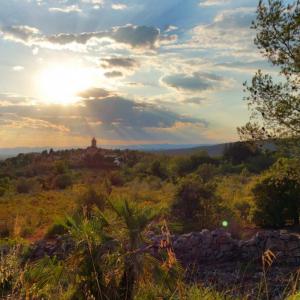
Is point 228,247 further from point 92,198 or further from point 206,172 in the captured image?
point 206,172

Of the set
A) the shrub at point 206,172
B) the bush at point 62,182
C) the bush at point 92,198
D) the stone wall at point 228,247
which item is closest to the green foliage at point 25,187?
the bush at point 62,182

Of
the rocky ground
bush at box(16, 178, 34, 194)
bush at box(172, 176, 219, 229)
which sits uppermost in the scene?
bush at box(172, 176, 219, 229)

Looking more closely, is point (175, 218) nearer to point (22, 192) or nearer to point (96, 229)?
point (96, 229)

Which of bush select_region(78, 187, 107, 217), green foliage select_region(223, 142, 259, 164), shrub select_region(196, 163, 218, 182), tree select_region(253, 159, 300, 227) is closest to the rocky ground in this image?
tree select_region(253, 159, 300, 227)

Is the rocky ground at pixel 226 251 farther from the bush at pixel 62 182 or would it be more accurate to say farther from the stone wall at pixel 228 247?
the bush at pixel 62 182

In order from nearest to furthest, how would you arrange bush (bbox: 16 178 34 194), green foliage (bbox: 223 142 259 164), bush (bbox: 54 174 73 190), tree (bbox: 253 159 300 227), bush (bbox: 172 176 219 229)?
1. tree (bbox: 253 159 300 227)
2. bush (bbox: 172 176 219 229)
3. bush (bbox: 16 178 34 194)
4. bush (bbox: 54 174 73 190)
5. green foliage (bbox: 223 142 259 164)

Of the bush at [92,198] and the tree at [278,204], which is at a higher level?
the tree at [278,204]

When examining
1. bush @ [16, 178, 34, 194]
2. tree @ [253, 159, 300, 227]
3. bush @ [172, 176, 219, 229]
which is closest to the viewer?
tree @ [253, 159, 300, 227]

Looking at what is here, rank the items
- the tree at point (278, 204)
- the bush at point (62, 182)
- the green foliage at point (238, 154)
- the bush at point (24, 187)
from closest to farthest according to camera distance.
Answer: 1. the tree at point (278, 204)
2. the bush at point (24, 187)
3. the bush at point (62, 182)
4. the green foliage at point (238, 154)

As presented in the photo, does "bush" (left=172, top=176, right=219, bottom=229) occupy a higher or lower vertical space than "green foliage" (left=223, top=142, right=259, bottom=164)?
lower

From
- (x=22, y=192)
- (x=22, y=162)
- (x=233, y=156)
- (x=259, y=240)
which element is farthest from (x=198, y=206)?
(x=22, y=162)

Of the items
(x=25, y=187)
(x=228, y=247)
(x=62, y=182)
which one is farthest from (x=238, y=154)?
(x=228, y=247)

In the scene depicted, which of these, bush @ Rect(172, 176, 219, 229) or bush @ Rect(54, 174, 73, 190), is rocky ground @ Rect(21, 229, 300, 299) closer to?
bush @ Rect(172, 176, 219, 229)

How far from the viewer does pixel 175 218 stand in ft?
62.4
